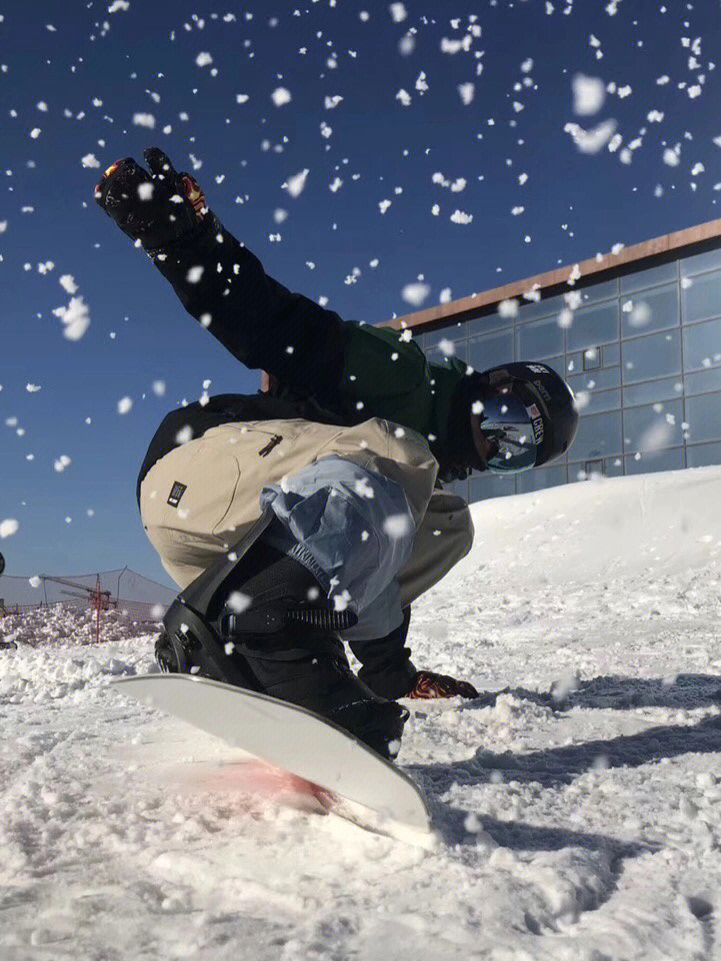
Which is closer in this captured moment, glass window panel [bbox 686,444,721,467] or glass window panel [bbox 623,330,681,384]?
glass window panel [bbox 686,444,721,467]

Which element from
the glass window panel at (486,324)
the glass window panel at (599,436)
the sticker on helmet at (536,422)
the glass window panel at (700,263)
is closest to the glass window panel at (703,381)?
the glass window panel at (599,436)

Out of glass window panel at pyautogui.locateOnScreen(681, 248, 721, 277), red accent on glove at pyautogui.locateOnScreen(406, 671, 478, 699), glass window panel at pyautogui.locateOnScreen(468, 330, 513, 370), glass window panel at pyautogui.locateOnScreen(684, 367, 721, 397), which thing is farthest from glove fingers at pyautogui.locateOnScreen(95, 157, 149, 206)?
glass window panel at pyautogui.locateOnScreen(681, 248, 721, 277)

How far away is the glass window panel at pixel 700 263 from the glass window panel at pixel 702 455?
11.4 feet

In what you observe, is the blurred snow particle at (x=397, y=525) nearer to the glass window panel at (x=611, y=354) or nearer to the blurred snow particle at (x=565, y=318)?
the glass window panel at (x=611, y=354)

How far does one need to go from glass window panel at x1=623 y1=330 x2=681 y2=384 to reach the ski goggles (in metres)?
14.5

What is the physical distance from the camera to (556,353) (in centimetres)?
1669

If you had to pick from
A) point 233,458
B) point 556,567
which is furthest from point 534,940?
point 556,567

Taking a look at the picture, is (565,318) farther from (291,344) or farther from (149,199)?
(149,199)

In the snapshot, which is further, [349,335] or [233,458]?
[349,335]

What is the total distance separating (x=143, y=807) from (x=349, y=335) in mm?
1189

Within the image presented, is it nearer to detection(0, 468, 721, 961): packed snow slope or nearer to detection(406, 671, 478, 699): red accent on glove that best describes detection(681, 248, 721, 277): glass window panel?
detection(0, 468, 721, 961): packed snow slope

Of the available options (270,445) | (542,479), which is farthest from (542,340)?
(270,445)

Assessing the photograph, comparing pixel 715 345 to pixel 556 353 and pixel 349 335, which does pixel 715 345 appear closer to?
pixel 556 353

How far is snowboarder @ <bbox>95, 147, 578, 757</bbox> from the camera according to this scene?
154 cm
